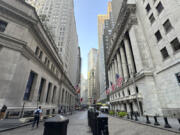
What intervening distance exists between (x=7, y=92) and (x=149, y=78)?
25723 millimetres

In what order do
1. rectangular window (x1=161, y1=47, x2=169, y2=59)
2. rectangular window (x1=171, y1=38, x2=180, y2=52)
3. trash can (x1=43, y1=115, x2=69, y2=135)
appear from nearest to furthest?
1. trash can (x1=43, y1=115, x2=69, y2=135)
2. rectangular window (x1=171, y1=38, x2=180, y2=52)
3. rectangular window (x1=161, y1=47, x2=169, y2=59)

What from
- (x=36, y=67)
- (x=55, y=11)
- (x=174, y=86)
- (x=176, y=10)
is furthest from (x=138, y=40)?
(x=55, y=11)

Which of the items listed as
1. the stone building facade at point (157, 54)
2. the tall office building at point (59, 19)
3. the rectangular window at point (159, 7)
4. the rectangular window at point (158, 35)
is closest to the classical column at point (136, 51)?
the stone building facade at point (157, 54)

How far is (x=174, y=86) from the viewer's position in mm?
16266

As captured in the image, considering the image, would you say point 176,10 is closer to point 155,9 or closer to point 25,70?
point 155,9

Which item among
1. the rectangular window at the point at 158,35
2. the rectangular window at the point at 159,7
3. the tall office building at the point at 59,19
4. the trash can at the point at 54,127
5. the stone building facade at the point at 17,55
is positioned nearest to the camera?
the trash can at the point at 54,127

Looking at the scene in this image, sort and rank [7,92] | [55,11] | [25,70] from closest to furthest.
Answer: [7,92]
[25,70]
[55,11]

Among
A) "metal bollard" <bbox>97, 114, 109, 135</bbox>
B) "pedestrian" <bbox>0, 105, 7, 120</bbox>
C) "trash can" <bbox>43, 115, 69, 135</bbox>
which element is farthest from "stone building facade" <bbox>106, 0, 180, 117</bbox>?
"pedestrian" <bbox>0, 105, 7, 120</bbox>

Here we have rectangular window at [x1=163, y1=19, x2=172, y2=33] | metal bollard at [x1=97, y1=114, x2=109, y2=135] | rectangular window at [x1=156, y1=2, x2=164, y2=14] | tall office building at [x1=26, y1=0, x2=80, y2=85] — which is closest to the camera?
metal bollard at [x1=97, y1=114, x2=109, y2=135]

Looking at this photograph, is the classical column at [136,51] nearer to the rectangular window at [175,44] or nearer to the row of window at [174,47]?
the row of window at [174,47]

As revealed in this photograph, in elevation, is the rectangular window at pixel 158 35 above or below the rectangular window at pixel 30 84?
above

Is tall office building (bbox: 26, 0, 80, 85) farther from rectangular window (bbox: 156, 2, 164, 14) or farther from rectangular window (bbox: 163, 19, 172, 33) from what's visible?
rectangular window (bbox: 163, 19, 172, 33)

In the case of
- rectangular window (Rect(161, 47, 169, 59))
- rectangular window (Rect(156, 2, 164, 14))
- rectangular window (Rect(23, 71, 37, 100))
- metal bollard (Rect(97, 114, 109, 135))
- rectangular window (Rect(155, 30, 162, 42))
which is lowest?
metal bollard (Rect(97, 114, 109, 135))

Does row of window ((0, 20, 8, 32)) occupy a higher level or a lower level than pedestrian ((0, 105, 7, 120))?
higher
